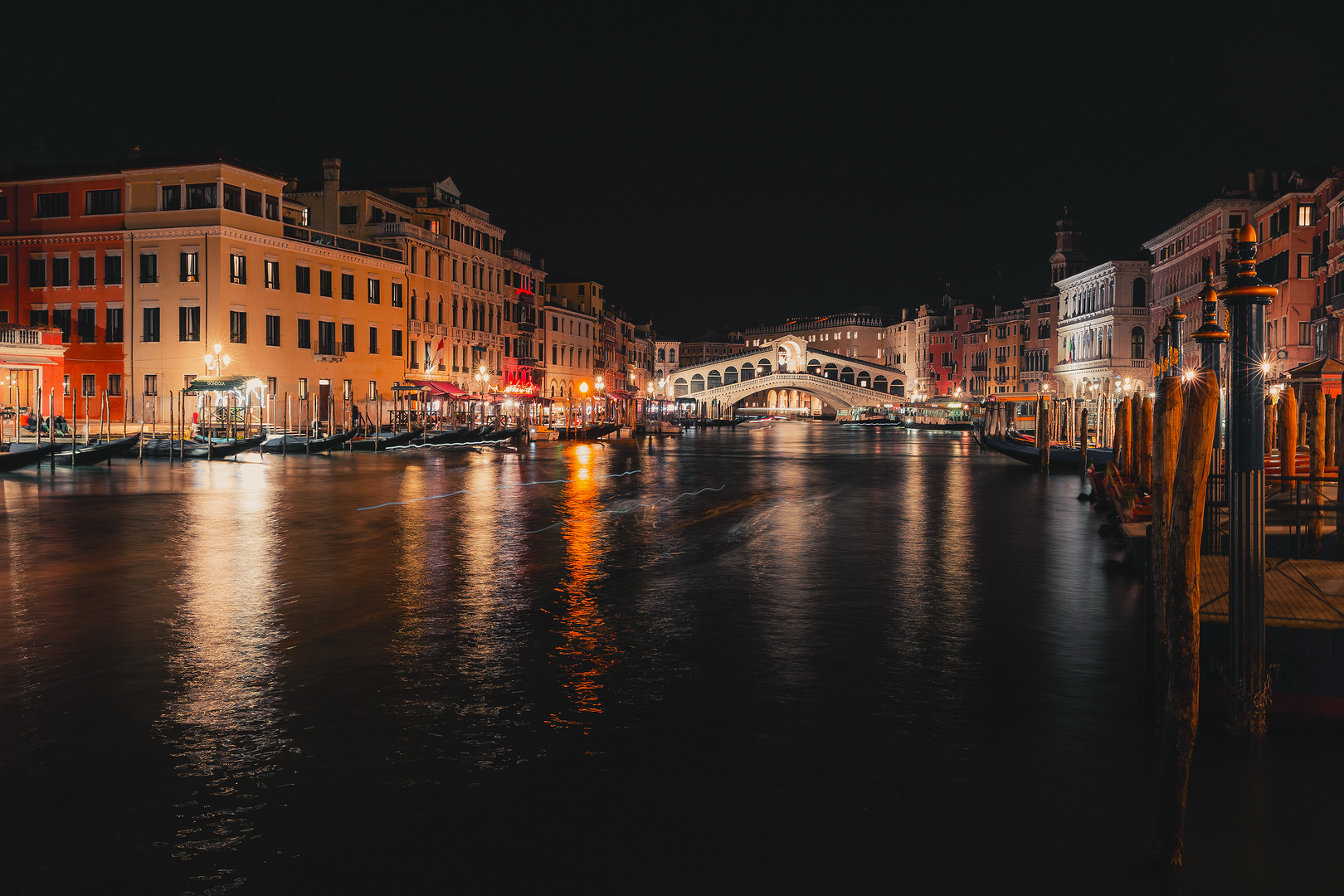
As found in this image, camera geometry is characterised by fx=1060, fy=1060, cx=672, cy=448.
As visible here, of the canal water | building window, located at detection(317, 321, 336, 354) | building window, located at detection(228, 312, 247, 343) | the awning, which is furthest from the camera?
building window, located at detection(317, 321, 336, 354)

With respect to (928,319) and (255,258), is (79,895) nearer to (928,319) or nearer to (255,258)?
(255,258)

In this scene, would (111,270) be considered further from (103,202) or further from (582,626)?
(582,626)

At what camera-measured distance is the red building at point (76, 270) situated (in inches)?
1623

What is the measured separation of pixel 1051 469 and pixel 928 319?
4044 inches

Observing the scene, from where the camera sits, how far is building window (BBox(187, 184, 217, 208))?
40.2m

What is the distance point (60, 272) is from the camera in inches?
1644

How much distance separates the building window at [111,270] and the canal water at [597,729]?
102ft

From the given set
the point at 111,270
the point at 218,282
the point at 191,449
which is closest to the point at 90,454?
the point at 191,449

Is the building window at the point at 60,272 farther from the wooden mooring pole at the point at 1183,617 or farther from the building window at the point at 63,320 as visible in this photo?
the wooden mooring pole at the point at 1183,617

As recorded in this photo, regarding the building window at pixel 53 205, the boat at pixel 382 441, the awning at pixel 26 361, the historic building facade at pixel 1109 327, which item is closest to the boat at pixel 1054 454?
the boat at pixel 382 441

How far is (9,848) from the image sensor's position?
Answer: 4.53 metres

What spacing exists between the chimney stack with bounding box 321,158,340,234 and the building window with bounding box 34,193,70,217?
11456mm

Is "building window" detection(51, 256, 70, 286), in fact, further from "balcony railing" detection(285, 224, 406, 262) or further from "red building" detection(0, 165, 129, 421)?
"balcony railing" detection(285, 224, 406, 262)

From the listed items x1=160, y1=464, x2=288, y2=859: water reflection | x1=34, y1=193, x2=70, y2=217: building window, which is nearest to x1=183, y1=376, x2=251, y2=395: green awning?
x1=34, y1=193, x2=70, y2=217: building window
